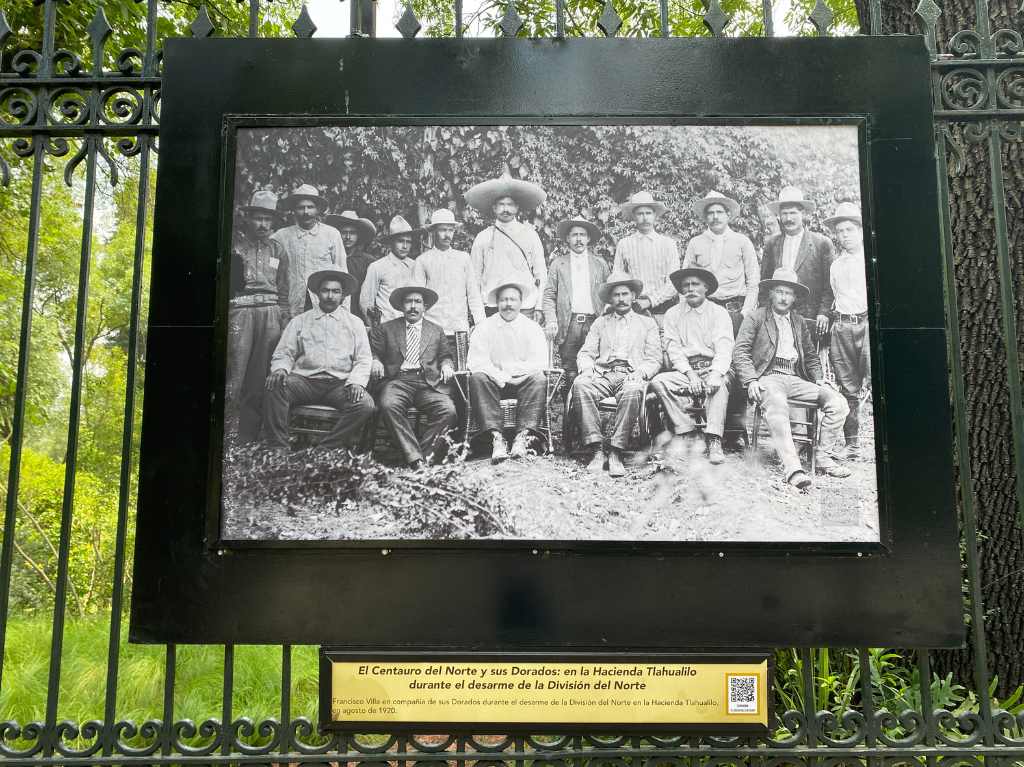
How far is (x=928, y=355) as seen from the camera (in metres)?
3.23

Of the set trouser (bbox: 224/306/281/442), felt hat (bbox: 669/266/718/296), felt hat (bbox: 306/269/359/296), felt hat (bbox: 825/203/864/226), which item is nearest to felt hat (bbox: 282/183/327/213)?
felt hat (bbox: 306/269/359/296)

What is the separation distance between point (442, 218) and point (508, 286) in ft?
1.46

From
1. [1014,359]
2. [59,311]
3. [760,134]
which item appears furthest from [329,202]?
[59,311]

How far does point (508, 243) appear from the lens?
129 inches

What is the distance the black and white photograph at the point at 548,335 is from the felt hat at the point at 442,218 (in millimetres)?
14

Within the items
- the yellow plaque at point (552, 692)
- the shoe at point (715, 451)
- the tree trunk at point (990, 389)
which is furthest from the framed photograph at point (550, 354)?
the tree trunk at point (990, 389)

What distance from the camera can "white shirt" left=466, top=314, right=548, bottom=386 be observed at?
3.18 meters

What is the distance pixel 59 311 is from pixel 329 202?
11568 mm

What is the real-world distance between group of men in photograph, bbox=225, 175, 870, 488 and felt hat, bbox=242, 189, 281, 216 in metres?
0.10

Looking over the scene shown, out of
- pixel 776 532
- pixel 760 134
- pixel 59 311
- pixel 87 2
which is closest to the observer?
pixel 776 532

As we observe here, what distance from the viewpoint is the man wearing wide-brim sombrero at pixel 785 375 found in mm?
3158

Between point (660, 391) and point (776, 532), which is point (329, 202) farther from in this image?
point (776, 532)

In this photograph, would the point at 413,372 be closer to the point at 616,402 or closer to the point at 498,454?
the point at 498,454

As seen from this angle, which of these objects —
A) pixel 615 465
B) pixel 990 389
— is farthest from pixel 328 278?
pixel 990 389
